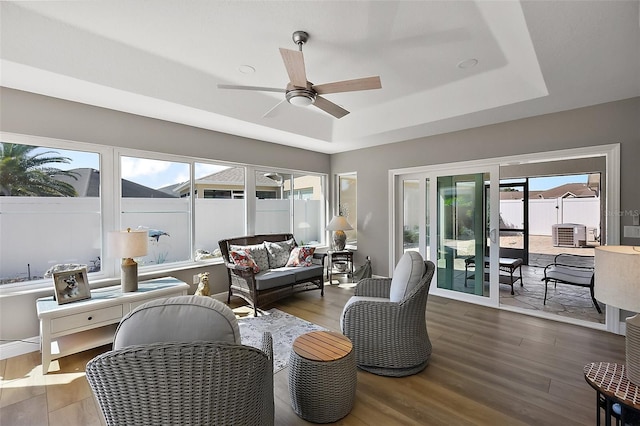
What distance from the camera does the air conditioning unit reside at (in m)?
7.73

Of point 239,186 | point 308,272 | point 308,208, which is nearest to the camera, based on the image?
point 308,272

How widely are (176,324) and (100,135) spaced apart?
3292 millimetres

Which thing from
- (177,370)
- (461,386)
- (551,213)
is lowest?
(461,386)

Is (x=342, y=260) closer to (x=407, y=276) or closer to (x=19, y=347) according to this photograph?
(x=407, y=276)

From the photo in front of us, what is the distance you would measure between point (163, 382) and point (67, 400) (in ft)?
6.36

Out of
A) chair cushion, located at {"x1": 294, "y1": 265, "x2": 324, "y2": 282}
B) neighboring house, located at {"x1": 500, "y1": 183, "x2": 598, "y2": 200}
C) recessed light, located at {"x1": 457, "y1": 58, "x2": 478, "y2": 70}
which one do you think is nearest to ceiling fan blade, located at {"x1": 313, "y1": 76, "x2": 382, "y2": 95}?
recessed light, located at {"x1": 457, "y1": 58, "x2": 478, "y2": 70}

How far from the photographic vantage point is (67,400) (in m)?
2.22

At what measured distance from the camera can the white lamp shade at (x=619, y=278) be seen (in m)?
1.23

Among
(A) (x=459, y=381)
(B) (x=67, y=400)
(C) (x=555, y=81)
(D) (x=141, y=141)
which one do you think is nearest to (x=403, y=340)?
A: (A) (x=459, y=381)

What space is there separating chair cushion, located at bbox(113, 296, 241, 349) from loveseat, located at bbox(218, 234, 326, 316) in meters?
2.53

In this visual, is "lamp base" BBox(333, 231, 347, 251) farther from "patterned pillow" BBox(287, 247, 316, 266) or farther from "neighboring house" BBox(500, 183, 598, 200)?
"neighboring house" BBox(500, 183, 598, 200)

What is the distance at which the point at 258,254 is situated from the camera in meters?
4.50

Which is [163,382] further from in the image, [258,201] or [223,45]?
[258,201]

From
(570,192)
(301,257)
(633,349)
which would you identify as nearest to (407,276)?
(633,349)
